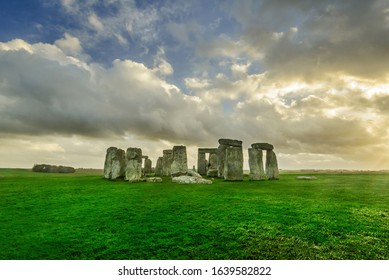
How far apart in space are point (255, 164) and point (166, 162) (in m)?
9.90

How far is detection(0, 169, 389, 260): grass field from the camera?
19.3ft

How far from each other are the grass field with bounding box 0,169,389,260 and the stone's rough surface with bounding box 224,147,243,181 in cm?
870

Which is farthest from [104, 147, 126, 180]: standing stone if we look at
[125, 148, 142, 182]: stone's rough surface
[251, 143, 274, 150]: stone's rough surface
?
[251, 143, 274, 150]: stone's rough surface

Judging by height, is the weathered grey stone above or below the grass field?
above

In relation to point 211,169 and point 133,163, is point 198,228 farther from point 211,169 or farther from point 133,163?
point 211,169

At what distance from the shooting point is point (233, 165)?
20.0m

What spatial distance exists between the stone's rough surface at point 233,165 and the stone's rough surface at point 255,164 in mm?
1377

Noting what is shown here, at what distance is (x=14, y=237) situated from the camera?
690 centimetres

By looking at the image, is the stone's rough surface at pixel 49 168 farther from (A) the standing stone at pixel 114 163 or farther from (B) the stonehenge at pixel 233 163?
(B) the stonehenge at pixel 233 163

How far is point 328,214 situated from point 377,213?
1.46 metres

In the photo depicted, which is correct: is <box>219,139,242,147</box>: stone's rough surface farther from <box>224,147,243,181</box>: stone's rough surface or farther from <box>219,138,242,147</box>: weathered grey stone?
<box>224,147,243,181</box>: stone's rough surface

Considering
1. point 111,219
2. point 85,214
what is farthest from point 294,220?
point 85,214

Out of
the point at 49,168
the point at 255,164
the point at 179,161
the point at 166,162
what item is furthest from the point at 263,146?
the point at 49,168
